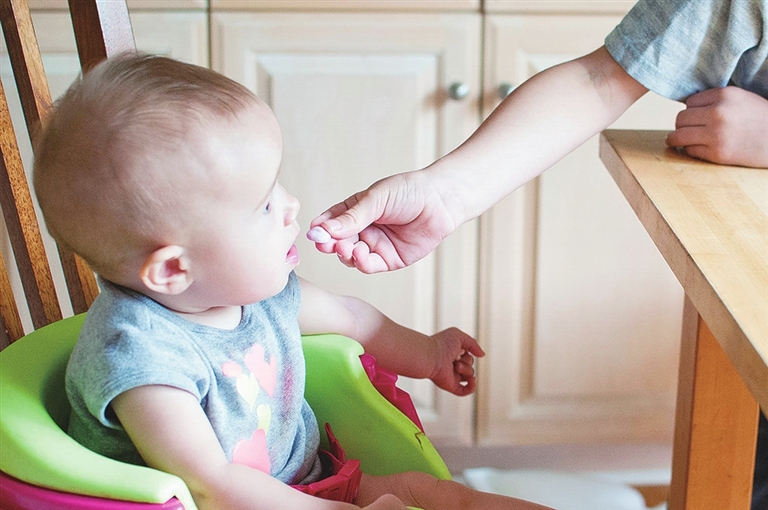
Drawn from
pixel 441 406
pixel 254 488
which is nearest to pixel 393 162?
pixel 441 406

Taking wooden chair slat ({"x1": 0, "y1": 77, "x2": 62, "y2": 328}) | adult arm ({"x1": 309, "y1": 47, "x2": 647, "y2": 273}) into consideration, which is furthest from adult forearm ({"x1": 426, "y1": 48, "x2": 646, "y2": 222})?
wooden chair slat ({"x1": 0, "y1": 77, "x2": 62, "y2": 328})

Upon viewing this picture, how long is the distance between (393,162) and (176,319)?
712 mm

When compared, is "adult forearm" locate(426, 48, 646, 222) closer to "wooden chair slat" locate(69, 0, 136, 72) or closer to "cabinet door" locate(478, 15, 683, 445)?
"wooden chair slat" locate(69, 0, 136, 72)

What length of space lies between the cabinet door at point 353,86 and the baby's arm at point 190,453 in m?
0.76

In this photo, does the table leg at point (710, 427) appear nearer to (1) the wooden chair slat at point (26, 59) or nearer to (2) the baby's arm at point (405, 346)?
(2) the baby's arm at point (405, 346)

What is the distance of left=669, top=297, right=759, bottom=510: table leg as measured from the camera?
791mm

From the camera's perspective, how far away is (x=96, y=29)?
77cm

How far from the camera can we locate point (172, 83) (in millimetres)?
618

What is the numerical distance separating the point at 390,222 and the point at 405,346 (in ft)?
0.45

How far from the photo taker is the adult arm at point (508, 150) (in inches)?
32.1

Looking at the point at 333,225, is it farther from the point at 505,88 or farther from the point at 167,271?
the point at 505,88

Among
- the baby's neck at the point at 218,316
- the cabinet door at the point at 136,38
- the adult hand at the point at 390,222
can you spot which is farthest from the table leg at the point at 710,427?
the cabinet door at the point at 136,38

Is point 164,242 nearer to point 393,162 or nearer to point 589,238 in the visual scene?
point 393,162

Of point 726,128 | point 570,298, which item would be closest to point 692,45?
point 726,128
